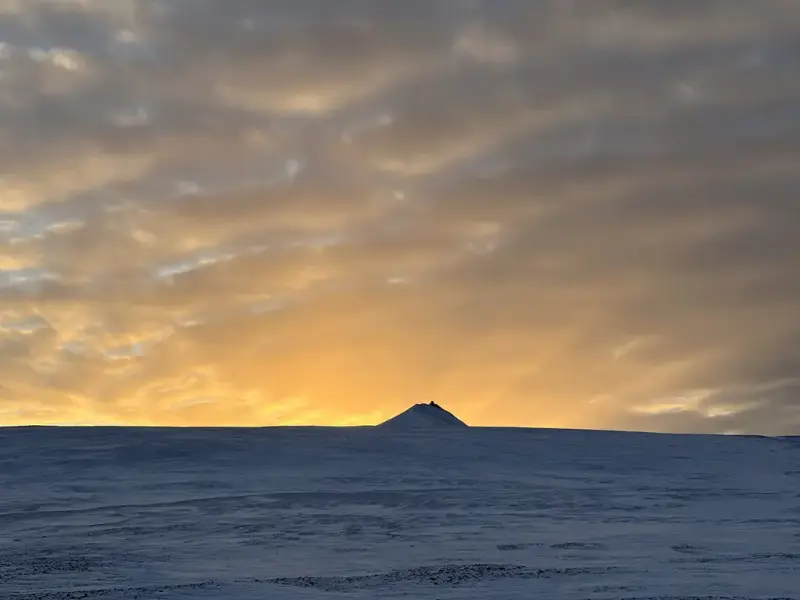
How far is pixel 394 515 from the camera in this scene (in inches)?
410

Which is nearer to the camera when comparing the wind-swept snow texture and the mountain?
the wind-swept snow texture

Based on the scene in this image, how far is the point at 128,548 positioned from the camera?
340 inches

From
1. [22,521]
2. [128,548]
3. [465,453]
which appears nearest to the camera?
[128,548]

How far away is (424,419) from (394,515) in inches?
344

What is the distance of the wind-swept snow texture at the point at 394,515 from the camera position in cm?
695

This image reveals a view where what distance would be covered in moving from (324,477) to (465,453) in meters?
2.95

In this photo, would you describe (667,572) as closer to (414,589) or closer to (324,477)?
(414,589)

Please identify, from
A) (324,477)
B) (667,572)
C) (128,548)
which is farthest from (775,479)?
(128,548)

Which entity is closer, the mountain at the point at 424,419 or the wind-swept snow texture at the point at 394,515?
the wind-swept snow texture at the point at 394,515

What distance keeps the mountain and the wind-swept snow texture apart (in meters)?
1.40

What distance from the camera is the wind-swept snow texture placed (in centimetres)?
695

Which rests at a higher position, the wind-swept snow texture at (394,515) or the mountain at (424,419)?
the mountain at (424,419)

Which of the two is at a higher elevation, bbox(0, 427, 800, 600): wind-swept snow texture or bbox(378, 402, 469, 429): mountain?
bbox(378, 402, 469, 429): mountain

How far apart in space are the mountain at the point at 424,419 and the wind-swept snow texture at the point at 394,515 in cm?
140
